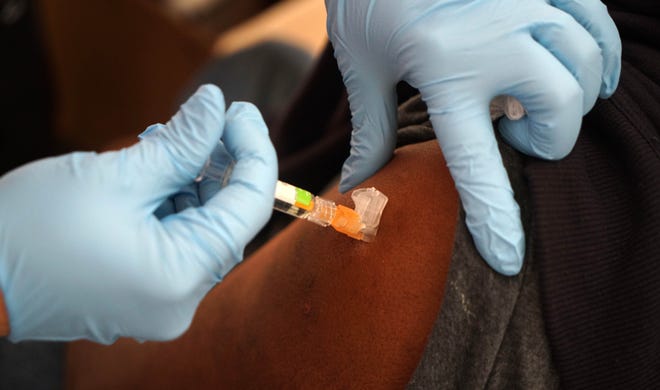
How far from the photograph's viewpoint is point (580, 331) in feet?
2.38

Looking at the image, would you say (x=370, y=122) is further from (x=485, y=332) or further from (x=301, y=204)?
(x=485, y=332)

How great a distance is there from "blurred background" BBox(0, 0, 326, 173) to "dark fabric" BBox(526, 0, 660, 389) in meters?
1.20

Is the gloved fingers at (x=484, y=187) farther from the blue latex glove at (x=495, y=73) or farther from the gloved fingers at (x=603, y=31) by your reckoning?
the gloved fingers at (x=603, y=31)

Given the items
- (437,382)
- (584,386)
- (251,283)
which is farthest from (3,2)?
(584,386)

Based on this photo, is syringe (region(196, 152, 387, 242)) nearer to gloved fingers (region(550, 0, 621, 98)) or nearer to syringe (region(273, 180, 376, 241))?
syringe (region(273, 180, 376, 241))

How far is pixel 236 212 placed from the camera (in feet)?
2.28

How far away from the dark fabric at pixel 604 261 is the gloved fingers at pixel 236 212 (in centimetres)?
33

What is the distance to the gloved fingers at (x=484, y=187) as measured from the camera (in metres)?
0.74

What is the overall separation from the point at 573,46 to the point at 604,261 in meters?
0.27

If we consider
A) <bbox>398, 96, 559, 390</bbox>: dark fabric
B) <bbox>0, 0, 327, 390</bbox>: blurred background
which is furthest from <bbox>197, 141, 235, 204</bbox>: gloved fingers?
<bbox>0, 0, 327, 390</bbox>: blurred background

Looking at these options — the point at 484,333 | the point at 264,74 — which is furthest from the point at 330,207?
the point at 264,74

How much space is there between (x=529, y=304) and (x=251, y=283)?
18.3 inches

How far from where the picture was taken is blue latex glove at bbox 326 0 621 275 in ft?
2.43

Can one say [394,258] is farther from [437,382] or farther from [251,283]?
[251,283]
